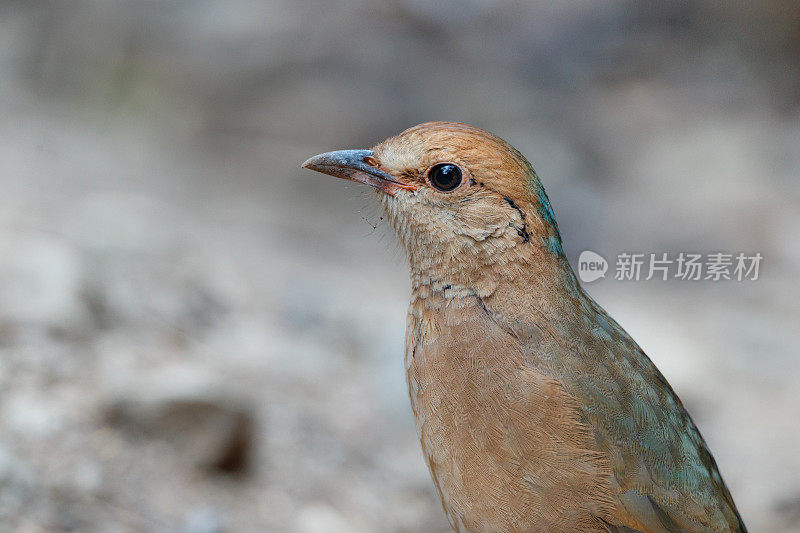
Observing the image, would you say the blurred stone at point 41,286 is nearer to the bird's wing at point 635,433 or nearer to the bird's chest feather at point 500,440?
the bird's chest feather at point 500,440

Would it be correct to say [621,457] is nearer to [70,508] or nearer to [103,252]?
[70,508]

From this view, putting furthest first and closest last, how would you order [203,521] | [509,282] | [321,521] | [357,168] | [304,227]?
[304,227], [321,521], [203,521], [357,168], [509,282]

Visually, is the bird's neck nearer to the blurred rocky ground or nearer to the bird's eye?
the bird's eye

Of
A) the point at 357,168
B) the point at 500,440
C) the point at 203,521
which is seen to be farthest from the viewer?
the point at 203,521

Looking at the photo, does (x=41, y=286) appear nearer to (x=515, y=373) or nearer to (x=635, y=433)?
(x=515, y=373)

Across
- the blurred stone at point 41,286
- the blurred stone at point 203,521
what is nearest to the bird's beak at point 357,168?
the blurred stone at point 203,521

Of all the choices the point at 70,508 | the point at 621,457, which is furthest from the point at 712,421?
the point at 70,508

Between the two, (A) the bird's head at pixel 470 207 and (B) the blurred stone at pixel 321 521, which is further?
(B) the blurred stone at pixel 321 521

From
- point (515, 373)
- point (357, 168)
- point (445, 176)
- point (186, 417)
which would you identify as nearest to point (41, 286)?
point (186, 417)

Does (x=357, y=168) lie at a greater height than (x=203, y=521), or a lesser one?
greater
